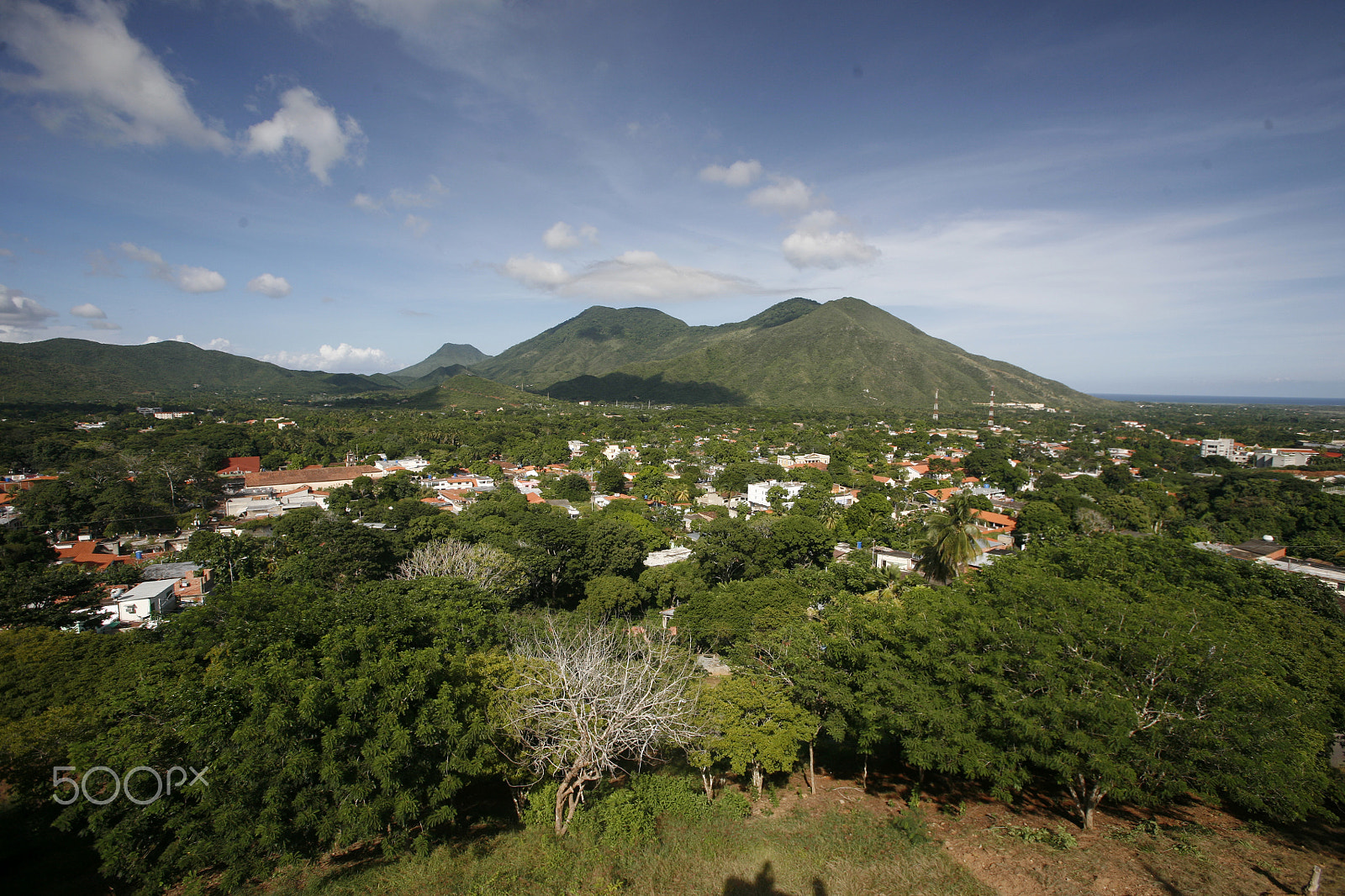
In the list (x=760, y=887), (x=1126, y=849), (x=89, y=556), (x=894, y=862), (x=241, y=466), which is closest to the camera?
(x=760, y=887)

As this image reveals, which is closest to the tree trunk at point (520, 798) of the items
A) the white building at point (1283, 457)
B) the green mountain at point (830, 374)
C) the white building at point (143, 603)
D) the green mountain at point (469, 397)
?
the white building at point (143, 603)

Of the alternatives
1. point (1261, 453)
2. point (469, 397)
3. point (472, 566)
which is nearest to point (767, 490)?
point (472, 566)

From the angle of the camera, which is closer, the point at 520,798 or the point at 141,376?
the point at 520,798

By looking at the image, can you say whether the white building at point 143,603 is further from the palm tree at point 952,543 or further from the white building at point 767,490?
the white building at point 767,490

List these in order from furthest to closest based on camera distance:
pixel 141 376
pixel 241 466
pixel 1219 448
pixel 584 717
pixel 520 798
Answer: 1. pixel 141 376
2. pixel 1219 448
3. pixel 241 466
4. pixel 520 798
5. pixel 584 717

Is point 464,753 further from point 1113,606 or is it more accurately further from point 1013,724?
point 1113,606

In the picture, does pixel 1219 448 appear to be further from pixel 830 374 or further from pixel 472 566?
pixel 472 566

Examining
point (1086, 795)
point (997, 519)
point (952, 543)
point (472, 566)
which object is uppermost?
point (952, 543)
